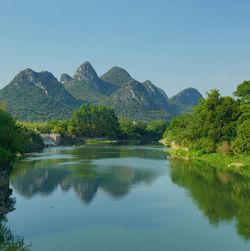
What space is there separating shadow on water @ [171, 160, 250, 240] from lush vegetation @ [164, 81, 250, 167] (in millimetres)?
4801

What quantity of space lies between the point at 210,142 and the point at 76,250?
44.5m

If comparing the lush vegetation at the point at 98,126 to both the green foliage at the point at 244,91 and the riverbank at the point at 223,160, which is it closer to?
the riverbank at the point at 223,160

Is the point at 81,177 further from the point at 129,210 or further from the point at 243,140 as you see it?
the point at 243,140

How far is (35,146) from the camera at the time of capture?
91.4m

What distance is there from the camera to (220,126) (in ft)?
206

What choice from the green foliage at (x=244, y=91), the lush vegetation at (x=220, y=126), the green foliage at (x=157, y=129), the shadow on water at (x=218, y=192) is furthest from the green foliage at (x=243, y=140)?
the green foliage at (x=157, y=129)

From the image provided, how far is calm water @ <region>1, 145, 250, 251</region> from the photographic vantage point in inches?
953

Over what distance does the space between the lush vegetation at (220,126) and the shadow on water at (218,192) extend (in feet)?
15.8

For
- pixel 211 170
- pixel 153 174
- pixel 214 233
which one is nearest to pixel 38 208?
pixel 214 233

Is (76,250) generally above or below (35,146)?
below

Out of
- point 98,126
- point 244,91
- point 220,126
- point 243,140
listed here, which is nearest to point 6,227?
A: point 243,140

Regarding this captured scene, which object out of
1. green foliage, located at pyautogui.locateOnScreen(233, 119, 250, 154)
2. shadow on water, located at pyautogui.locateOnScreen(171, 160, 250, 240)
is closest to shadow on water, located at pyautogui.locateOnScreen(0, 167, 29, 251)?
shadow on water, located at pyautogui.locateOnScreen(171, 160, 250, 240)

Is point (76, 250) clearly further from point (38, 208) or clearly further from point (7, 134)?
point (7, 134)

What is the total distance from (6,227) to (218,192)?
769 inches
